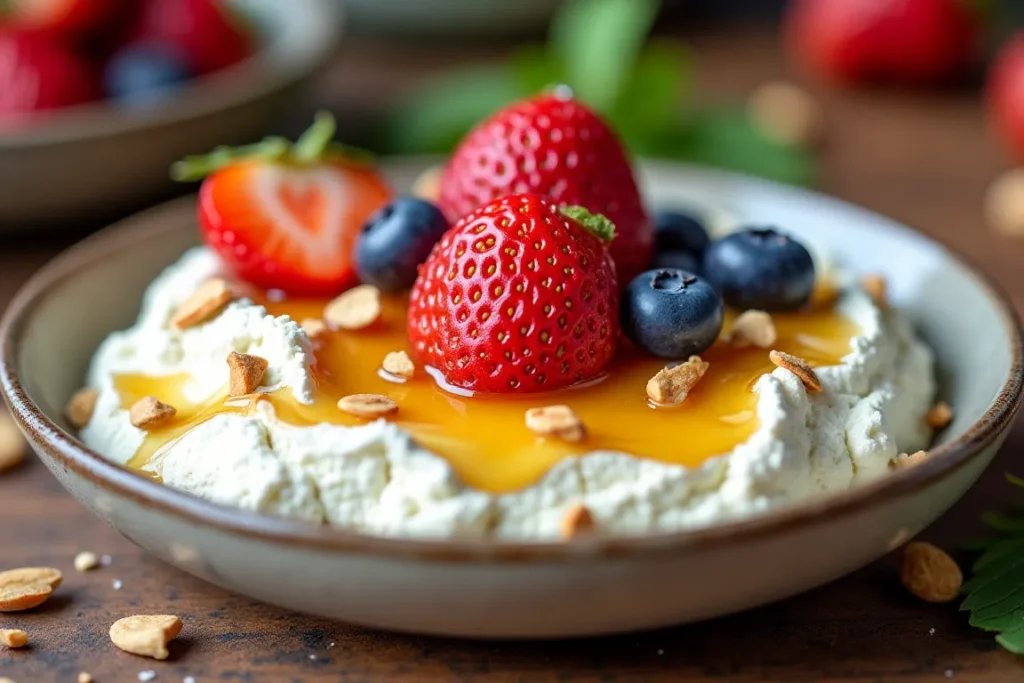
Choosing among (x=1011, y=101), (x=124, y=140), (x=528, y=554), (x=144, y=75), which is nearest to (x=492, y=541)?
(x=528, y=554)

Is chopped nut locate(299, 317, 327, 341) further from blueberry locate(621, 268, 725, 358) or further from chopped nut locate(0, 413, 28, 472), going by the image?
chopped nut locate(0, 413, 28, 472)

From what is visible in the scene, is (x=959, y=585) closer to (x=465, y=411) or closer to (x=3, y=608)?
(x=465, y=411)

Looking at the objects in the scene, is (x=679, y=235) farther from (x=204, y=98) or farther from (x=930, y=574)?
A: (x=204, y=98)

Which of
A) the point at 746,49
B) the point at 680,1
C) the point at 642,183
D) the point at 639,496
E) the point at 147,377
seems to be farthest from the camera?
the point at 680,1

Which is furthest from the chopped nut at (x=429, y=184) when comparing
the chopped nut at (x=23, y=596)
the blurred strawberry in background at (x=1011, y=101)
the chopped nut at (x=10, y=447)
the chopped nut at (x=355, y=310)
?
the blurred strawberry in background at (x=1011, y=101)

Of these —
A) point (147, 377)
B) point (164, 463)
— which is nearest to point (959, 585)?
point (164, 463)

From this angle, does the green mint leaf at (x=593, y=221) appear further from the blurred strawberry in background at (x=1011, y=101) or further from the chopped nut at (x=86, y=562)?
the blurred strawberry in background at (x=1011, y=101)

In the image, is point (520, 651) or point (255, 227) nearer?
point (520, 651)

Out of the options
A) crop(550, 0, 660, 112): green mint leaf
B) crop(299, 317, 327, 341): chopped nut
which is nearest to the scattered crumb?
crop(299, 317, 327, 341): chopped nut
